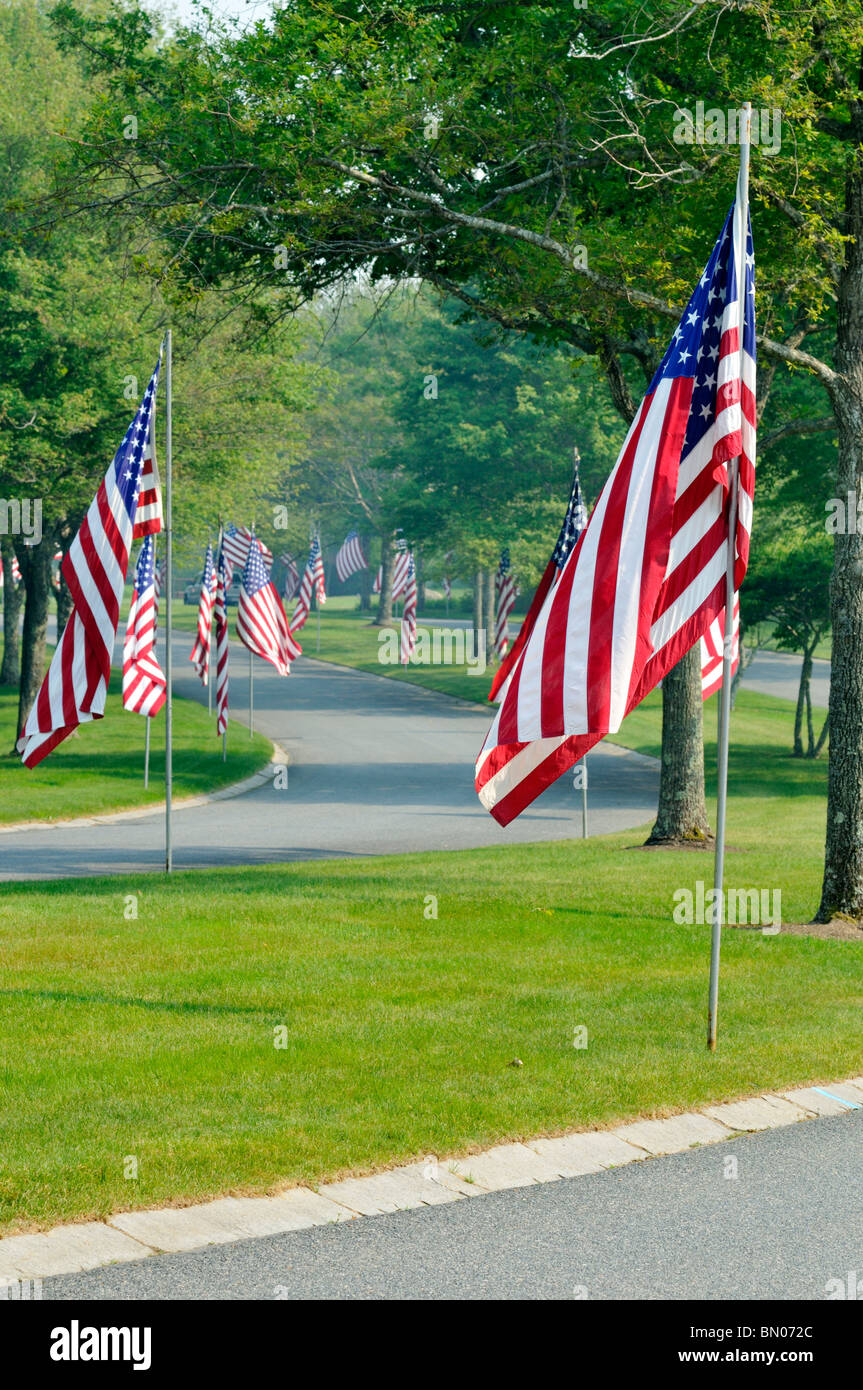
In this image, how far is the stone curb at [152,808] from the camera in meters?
21.8

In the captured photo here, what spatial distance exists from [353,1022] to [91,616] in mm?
4705

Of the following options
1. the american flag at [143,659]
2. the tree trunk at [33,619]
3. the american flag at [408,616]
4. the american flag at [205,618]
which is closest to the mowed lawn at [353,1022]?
the american flag at [143,659]

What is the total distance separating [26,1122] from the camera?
22.0 ft

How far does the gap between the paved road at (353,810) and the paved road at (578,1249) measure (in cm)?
1167

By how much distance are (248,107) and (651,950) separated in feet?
28.7

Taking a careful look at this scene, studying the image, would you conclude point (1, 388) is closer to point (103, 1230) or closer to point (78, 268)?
point (78, 268)

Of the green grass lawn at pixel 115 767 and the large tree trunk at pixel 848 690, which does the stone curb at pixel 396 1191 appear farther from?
the green grass lawn at pixel 115 767

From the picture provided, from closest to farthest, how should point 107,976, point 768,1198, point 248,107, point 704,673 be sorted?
point 768,1198 < point 107,976 < point 248,107 < point 704,673

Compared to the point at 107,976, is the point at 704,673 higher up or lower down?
higher up

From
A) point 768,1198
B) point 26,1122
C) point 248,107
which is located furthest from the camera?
point 248,107

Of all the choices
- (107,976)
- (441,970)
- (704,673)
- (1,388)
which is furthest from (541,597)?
(1,388)

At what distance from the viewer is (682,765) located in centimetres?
1831

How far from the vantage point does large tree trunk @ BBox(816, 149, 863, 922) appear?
38.8ft

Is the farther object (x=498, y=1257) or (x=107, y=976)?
(x=107, y=976)
